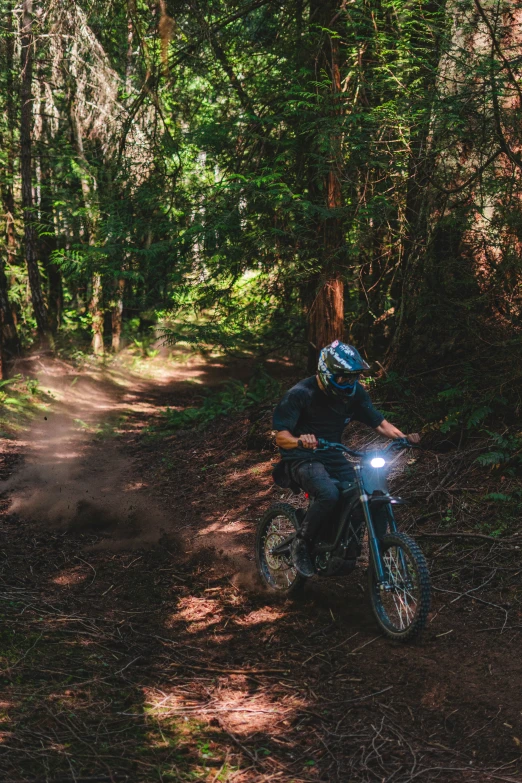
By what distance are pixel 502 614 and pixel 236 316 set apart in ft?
23.1

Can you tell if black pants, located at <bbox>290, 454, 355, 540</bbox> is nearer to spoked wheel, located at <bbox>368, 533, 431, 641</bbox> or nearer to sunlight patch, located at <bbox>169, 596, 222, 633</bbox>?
spoked wheel, located at <bbox>368, 533, 431, 641</bbox>

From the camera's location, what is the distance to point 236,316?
11.9 metres

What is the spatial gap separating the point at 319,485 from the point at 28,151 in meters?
14.3

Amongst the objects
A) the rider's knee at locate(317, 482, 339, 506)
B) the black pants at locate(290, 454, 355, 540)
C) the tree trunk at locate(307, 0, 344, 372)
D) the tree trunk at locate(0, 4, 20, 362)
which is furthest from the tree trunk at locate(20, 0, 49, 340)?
the rider's knee at locate(317, 482, 339, 506)

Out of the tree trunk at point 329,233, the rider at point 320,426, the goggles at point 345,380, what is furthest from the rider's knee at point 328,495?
the tree trunk at point 329,233

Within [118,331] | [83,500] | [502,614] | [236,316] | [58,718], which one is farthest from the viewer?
[118,331]

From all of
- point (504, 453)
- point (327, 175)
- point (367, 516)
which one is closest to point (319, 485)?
point (367, 516)

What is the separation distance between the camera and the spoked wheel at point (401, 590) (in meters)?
5.44

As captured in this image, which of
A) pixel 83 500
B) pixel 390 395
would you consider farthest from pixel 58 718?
pixel 390 395

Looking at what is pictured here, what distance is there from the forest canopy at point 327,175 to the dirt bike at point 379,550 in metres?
3.35

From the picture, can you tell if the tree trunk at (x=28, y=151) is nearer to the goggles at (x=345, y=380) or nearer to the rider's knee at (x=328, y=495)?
the goggles at (x=345, y=380)

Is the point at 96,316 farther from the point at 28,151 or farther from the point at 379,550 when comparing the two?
the point at 379,550

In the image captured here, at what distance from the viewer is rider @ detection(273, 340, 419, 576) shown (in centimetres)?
621

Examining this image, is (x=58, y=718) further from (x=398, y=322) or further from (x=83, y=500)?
(x=398, y=322)
